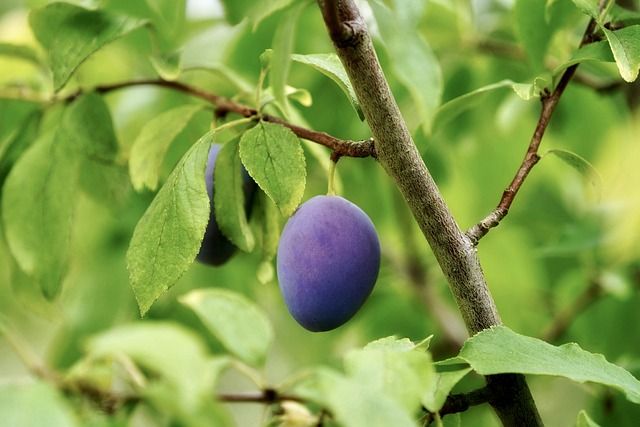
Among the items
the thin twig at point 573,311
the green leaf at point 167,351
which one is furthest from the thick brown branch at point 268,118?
the thin twig at point 573,311

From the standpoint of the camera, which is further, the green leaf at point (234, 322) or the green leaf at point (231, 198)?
the green leaf at point (231, 198)

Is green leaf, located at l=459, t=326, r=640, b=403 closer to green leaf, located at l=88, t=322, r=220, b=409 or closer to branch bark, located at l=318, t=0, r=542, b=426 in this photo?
branch bark, located at l=318, t=0, r=542, b=426

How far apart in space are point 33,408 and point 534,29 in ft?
1.92

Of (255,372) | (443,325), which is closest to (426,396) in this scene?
(255,372)

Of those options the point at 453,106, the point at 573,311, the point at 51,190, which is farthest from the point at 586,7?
the point at 573,311

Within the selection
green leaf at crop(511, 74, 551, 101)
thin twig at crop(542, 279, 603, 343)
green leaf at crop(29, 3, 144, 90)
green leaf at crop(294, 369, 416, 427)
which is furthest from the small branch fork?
thin twig at crop(542, 279, 603, 343)

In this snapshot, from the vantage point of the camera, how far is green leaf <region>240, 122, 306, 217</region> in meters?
0.65

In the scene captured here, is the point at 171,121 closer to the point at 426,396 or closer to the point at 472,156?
the point at 426,396

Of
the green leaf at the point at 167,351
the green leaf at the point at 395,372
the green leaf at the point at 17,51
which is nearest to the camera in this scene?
the green leaf at the point at 167,351

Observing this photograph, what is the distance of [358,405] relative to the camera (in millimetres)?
419

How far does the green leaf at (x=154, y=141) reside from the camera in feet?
2.58

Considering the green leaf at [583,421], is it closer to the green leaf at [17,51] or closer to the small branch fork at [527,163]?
the small branch fork at [527,163]

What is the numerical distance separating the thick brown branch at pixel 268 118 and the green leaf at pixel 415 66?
0.12 metres

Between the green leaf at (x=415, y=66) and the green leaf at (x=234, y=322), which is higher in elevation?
the green leaf at (x=415, y=66)
